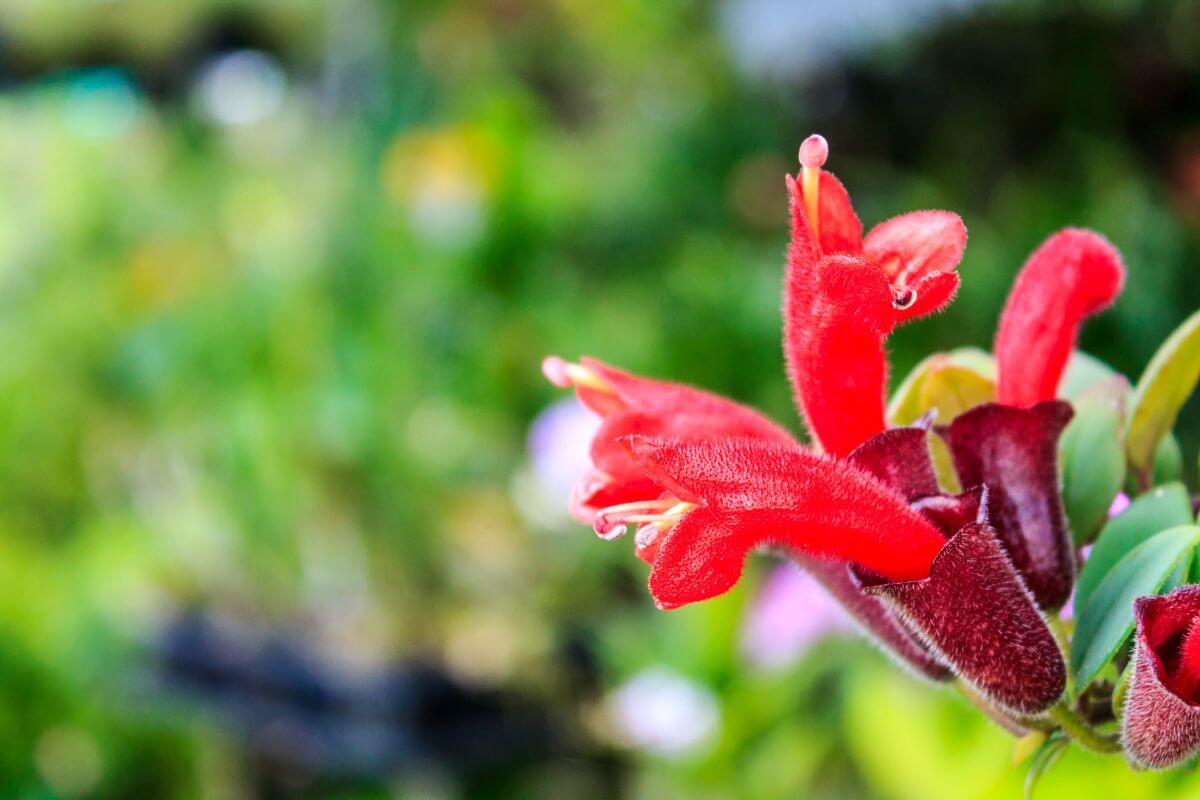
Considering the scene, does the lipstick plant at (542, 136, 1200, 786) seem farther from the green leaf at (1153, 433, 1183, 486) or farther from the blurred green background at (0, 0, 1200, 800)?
the blurred green background at (0, 0, 1200, 800)

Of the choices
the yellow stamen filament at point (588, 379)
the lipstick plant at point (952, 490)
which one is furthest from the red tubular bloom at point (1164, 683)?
the yellow stamen filament at point (588, 379)

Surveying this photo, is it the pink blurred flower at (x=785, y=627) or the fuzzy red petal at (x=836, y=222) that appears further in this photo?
the pink blurred flower at (x=785, y=627)

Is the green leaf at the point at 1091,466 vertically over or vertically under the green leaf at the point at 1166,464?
over

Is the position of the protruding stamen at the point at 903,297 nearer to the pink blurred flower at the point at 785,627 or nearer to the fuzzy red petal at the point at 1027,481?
the fuzzy red petal at the point at 1027,481

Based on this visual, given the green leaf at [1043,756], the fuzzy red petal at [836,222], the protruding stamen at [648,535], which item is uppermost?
the fuzzy red petal at [836,222]

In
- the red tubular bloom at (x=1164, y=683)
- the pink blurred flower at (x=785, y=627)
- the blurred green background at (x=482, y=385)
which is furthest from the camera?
the blurred green background at (x=482, y=385)

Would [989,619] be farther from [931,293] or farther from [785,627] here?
[785,627]

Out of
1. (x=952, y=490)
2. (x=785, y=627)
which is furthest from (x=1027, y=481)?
(x=785, y=627)

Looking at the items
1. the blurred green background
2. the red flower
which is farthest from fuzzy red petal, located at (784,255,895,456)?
the blurred green background
